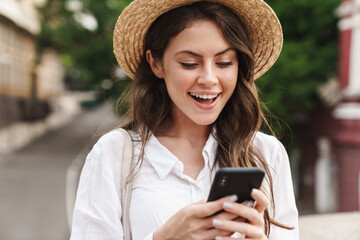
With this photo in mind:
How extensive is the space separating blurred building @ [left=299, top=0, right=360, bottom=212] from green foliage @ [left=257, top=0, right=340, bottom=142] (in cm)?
52

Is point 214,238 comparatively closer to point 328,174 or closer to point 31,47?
point 328,174

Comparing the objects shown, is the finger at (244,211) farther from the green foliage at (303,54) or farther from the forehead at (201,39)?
the green foliage at (303,54)

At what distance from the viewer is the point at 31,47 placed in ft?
114

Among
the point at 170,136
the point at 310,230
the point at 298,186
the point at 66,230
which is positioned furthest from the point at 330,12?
the point at 170,136

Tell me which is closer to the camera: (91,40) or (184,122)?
(184,122)

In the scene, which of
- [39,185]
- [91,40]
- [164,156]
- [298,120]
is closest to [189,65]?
[164,156]

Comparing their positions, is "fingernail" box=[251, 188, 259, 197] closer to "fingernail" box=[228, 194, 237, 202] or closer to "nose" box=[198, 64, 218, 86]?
"fingernail" box=[228, 194, 237, 202]

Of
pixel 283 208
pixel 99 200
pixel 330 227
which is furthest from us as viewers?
pixel 330 227

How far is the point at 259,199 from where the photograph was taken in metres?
1.52

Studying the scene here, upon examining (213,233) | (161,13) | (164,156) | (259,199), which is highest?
(161,13)

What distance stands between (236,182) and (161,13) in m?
0.89

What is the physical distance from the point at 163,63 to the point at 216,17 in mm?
289

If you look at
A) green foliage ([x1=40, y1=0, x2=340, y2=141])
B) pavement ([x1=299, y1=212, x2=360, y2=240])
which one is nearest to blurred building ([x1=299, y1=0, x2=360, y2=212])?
green foliage ([x1=40, y1=0, x2=340, y2=141])

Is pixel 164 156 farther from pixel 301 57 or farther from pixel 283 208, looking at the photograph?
pixel 301 57
